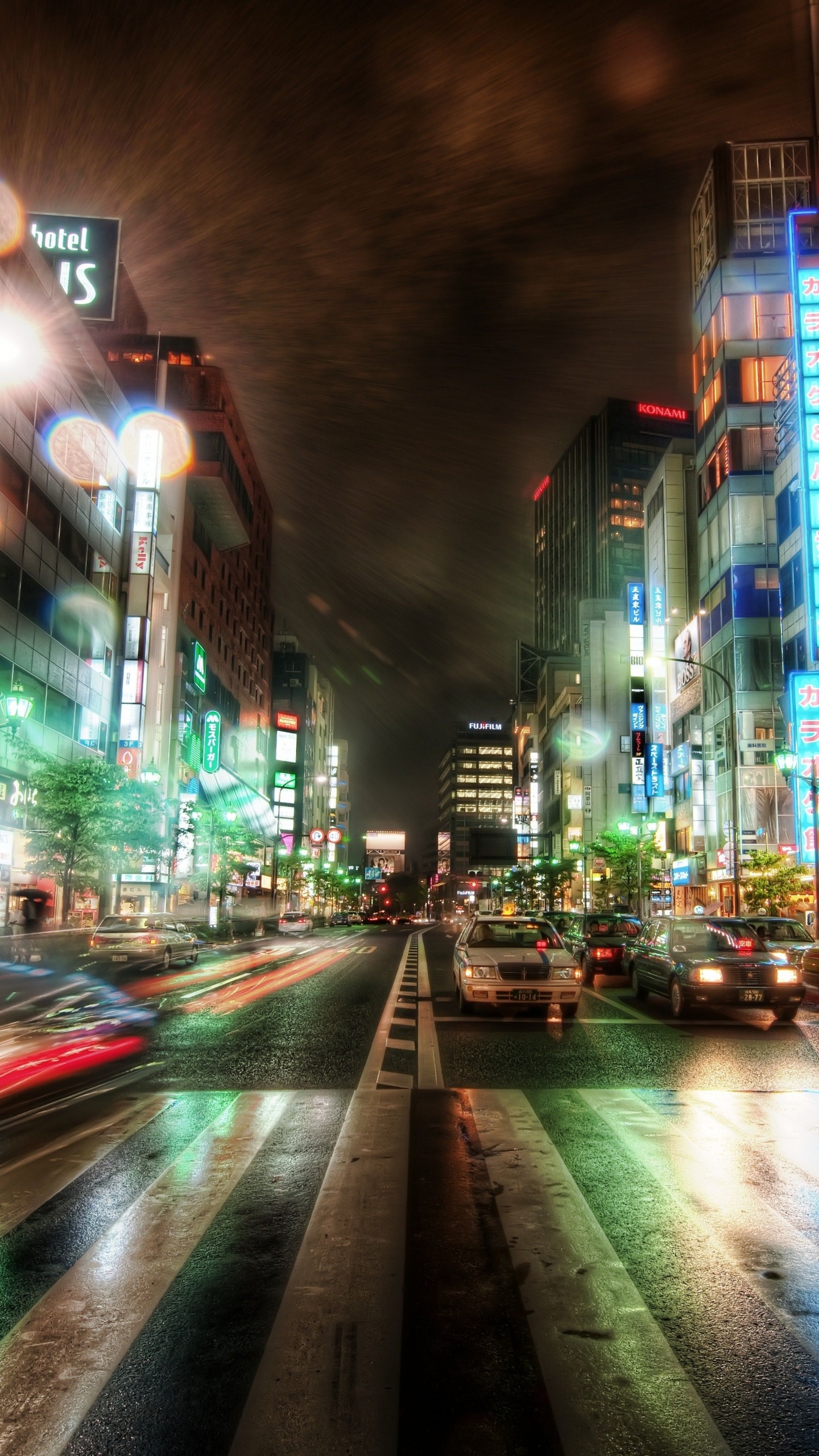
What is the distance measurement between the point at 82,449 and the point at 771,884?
117 ft

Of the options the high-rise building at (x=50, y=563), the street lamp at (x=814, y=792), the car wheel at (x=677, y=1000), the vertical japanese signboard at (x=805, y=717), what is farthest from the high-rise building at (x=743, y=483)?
the car wheel at (x=677, y=1000)

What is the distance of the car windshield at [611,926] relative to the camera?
1099 inches

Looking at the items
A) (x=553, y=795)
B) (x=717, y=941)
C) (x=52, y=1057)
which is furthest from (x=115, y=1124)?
(x=553, y=795)

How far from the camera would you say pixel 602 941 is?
2578cm

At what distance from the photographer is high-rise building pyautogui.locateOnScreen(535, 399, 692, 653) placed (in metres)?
158

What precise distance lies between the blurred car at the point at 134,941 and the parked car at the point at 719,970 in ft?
44.2

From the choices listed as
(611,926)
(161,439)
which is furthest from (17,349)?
(611,926)

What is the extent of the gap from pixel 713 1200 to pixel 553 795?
424 ft

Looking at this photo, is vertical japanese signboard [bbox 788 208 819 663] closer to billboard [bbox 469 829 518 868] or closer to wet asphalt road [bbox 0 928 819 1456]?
wet asphalt road [bbox 0 928 819 1456]

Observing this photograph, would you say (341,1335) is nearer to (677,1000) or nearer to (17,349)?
(677,1000)

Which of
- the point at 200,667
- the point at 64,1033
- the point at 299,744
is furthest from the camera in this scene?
the point at 299,744

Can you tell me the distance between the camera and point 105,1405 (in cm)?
344

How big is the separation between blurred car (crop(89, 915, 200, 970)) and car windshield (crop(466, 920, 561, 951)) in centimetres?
1154

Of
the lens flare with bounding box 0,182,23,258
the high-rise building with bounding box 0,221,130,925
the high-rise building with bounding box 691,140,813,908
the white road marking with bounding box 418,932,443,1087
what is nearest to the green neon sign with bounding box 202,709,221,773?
the high-rise building with bounding box 0,221,130,925
